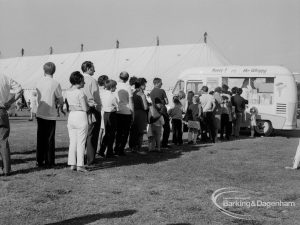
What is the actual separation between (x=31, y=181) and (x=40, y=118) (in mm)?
1384

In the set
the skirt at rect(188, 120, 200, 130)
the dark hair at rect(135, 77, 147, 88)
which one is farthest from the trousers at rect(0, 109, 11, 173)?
the skirt at rect(188, 120, 200, 130)

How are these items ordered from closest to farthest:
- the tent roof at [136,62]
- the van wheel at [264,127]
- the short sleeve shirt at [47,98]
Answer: the short sleeve shirt at [47,98] < the van wheel at [264,127] < the tent roof at [136,62]

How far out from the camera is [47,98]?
803 centimetres

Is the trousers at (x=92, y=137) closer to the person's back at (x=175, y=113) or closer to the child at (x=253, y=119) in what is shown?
the person's back at (x=175, y=113)

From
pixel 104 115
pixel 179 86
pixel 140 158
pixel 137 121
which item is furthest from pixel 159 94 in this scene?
pixel 179 86

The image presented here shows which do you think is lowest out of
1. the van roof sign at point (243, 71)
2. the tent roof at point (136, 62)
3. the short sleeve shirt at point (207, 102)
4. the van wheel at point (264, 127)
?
the van wheel at point (264, 127)

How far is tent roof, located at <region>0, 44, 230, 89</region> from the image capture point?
39375 mm

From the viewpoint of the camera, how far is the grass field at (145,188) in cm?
517

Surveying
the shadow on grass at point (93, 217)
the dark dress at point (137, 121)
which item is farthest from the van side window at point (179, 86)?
the shadow on grass at point (93, 217)

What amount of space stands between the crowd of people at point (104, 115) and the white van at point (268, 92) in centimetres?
296

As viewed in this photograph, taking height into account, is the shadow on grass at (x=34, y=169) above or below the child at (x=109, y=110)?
below

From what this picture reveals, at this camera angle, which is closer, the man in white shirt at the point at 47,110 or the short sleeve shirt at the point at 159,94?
the man in white shirt at the point at 47,110
